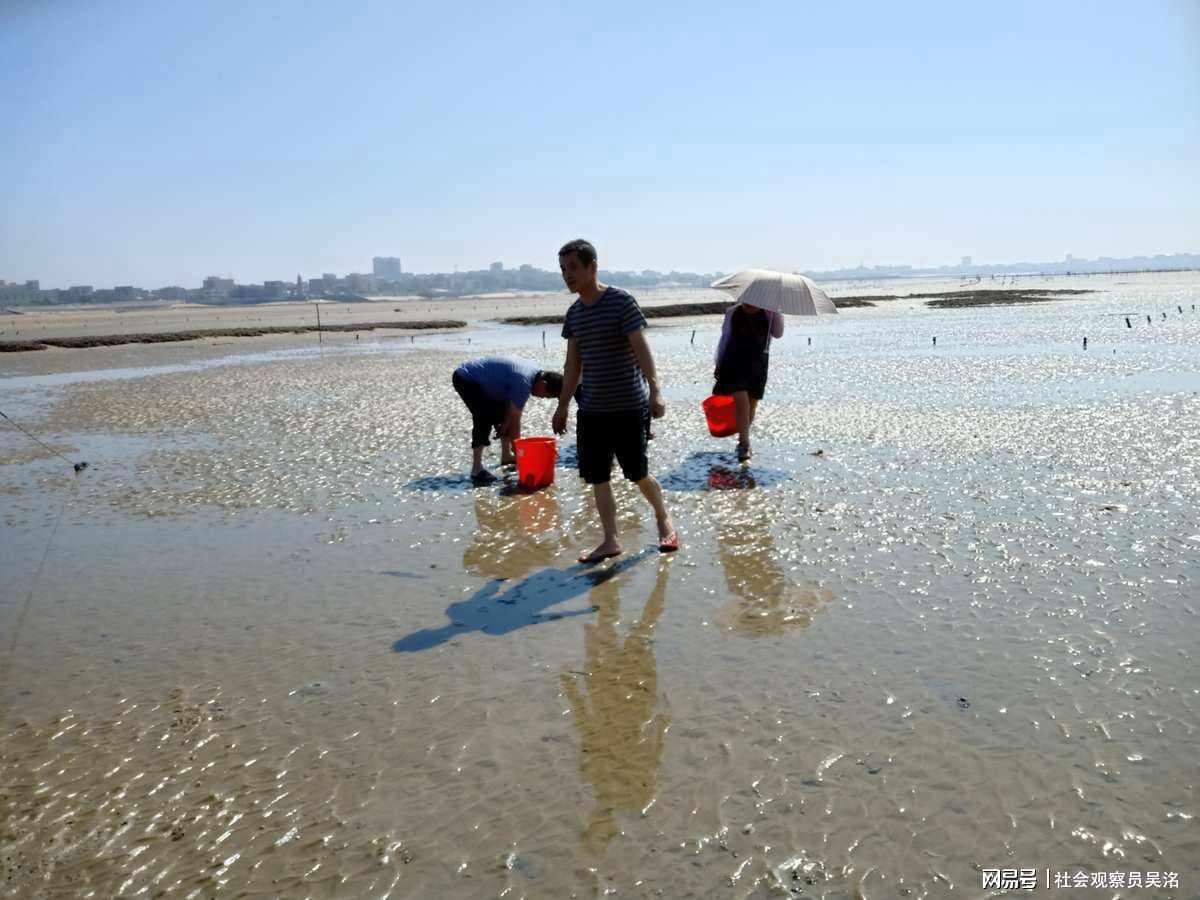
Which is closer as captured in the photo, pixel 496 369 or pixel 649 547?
pixel 649 547

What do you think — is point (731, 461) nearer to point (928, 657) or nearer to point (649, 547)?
point (649, 547)

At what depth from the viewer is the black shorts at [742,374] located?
826cm

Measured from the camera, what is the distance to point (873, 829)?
2789 millimetres

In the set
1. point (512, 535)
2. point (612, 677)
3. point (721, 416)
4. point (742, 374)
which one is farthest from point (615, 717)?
point (721, 416)

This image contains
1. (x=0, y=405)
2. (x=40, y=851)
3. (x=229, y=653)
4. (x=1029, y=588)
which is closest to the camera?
(x=40, y=851)

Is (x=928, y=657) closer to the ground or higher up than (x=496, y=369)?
closer to the ground

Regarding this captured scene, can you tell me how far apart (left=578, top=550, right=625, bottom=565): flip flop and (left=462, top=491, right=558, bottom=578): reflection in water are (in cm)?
24

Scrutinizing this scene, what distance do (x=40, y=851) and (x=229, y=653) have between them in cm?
155

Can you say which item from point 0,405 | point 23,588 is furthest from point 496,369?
point 0,405

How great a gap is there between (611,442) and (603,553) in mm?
725

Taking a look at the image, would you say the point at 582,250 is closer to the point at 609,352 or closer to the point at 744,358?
the point at 609,352

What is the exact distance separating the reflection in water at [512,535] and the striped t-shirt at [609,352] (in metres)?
1.10

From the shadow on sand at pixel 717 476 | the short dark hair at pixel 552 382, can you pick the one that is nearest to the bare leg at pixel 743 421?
the shadow on sand at pixel 717 476

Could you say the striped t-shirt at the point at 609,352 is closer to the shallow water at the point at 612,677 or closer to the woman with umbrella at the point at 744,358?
the shallow water at the point at 612,677
